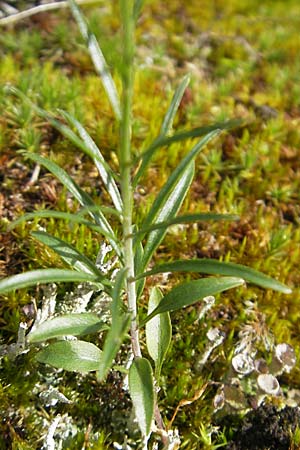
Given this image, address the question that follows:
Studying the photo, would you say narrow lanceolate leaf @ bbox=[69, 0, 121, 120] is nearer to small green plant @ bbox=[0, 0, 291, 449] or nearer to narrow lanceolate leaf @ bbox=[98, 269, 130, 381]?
small green plant @ bbox=[0, 0, 291, 449]

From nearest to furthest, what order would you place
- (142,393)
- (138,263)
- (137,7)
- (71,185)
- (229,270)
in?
1. (137,7)
2. (229,270)
3. (142,393)
4. (71,185)
5. (138,263)

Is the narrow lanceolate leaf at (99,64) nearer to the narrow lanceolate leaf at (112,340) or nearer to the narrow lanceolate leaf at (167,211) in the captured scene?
the narrow lanceolate leaf at (167,211)

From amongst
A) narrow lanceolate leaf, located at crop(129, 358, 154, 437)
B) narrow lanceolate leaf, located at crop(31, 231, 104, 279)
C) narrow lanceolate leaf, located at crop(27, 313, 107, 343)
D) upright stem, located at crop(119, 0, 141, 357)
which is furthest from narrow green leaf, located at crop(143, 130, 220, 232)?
narrow lanceolate leaf, located at crop(129, 358, 154, 437)

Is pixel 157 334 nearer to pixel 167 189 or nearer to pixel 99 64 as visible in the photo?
pixel 167 189

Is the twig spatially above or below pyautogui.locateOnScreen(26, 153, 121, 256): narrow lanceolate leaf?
above

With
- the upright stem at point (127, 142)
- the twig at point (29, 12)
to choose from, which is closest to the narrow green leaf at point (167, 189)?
the upright stem at point (127, 142)

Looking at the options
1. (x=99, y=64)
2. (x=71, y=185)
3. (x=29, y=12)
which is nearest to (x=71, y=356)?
(x=71, y=185)

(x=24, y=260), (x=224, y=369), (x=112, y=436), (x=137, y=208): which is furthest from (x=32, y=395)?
(x=137, y=208)
